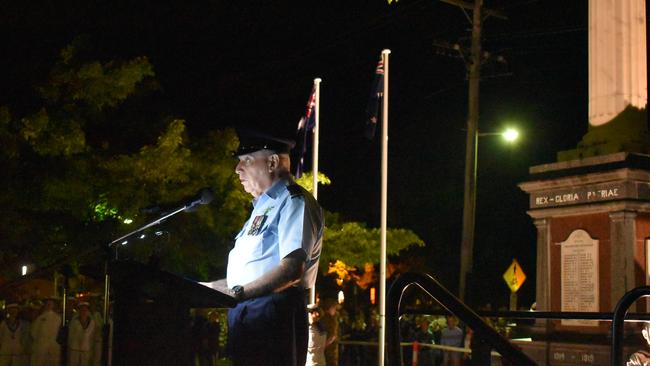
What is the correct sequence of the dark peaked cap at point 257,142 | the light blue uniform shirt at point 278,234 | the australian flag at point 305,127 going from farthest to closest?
the australian flag at point 305,127 < the dark peaked cap at point 257,142 < the light blue uniform shirt at point 278,234

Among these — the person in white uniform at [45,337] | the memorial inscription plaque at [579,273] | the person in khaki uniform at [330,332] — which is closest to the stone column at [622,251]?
the memorial inscription plaque at [579,273]

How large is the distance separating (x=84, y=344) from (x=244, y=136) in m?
14.2

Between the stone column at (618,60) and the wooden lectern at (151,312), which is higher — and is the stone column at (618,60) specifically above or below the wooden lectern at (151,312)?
above

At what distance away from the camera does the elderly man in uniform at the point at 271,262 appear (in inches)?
190

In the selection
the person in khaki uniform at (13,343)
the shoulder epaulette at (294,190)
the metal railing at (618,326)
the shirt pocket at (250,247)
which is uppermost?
the shoulder epaulette at (294,190)

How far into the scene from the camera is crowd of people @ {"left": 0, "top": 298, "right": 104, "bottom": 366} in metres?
18.5

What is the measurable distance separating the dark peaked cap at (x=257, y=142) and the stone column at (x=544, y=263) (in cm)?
912

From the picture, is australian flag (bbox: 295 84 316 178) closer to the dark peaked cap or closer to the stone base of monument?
Answer: the stone base of monument

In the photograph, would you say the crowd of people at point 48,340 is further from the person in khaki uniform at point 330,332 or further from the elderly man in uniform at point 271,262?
the elderly man in uniform at point 271,262

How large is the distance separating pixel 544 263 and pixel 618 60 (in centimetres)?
305

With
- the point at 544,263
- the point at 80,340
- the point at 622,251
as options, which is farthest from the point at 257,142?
the point at 80,340

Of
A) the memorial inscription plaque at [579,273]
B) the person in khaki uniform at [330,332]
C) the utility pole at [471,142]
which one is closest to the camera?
the memorial inscription plaque at [579,273]

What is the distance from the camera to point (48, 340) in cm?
1875

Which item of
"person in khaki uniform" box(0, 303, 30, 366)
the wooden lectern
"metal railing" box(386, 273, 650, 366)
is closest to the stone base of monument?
"metal railing" box(386, 273, 650, 366)
